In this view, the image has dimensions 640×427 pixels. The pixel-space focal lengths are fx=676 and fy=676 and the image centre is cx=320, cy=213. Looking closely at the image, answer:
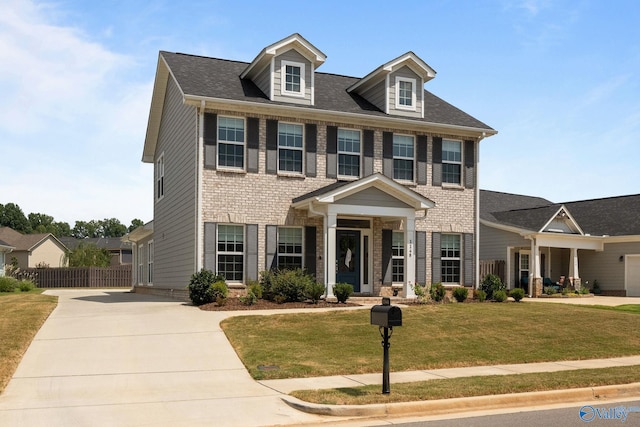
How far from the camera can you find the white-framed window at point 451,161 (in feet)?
83.8

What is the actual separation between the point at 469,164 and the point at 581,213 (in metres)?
15.5

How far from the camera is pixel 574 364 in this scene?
1334 centimetres

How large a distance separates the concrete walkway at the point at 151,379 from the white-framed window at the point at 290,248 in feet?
20.3

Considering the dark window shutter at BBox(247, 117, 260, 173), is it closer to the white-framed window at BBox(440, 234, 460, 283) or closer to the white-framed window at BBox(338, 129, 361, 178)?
the white-framed window at BBox(338, 129, 361, 178)

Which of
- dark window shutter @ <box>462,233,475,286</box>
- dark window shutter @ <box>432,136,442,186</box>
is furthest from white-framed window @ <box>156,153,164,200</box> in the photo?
dark window shutter @ <box>462,233,475,286</box>

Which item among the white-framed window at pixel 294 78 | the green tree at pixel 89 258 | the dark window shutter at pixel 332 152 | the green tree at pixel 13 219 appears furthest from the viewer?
the green tree at pixel 13 219

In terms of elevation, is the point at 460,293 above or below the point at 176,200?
below

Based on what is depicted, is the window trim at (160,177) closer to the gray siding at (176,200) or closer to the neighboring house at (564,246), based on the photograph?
the gray siding at (176,200)

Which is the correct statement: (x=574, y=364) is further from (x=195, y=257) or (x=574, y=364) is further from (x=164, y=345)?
(x=195, y=257)

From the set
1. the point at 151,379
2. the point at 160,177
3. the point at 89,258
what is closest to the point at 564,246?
the point at 160,177

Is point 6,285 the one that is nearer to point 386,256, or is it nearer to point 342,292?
point 386,256

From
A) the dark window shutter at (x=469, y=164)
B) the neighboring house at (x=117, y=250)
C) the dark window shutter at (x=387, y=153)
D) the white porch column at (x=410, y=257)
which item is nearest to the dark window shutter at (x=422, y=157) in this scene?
the dark window shutter at (x=387, y=153)

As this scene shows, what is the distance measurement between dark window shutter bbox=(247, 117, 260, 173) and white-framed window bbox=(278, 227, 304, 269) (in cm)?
233

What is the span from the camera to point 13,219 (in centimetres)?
11919
